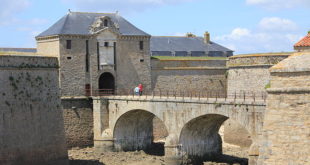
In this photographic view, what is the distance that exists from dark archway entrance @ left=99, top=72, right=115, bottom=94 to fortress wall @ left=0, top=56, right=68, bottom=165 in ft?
29.9

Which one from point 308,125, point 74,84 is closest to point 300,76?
point 308,125

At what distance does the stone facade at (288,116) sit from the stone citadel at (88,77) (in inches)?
181

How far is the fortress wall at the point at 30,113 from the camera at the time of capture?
84.7ft

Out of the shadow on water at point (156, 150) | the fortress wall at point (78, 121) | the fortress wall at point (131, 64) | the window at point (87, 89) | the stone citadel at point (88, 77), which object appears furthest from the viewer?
the fortress wall at point (131, 64)

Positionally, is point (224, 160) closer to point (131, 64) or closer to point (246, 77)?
point (246, 77)

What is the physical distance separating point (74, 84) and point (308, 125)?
2305 centimetres

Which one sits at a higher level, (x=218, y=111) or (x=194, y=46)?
(x=194, y=46)

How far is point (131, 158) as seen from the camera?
3256cm

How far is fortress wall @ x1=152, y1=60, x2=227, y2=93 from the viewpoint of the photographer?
1549 inches

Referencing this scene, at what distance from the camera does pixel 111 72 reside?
37.5m

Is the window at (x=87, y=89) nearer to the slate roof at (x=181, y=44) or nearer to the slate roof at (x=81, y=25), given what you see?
the slate roof at (x=81, y=25)

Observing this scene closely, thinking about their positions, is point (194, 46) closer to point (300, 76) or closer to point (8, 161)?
point (8, 161)

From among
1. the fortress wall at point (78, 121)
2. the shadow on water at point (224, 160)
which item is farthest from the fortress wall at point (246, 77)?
the fortress wall at point (78, 121)

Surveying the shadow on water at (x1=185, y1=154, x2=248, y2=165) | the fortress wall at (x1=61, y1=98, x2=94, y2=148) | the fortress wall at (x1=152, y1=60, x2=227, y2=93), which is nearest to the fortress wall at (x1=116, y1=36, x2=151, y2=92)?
the fortress wall at (x1=152, y1=60, x2=227, y2=93)
